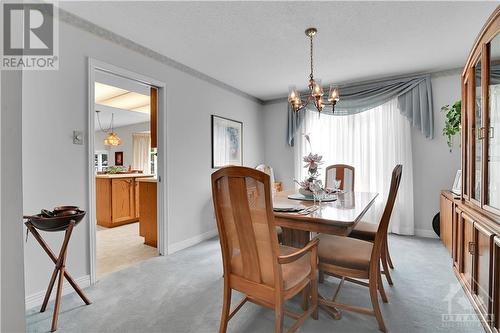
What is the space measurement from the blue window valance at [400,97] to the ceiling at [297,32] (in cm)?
24

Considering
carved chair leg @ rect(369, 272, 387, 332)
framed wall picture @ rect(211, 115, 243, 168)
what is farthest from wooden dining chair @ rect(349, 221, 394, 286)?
framed wall picture @ rect(211, 115, 243, 168)

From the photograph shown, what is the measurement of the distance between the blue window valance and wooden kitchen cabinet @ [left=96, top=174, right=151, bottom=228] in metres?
3.92

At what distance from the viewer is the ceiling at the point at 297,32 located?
6.77ft

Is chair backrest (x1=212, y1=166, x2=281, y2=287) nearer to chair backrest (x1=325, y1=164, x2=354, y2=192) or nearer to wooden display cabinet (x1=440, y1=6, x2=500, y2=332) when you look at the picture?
wooden display cabinet (x1=440, y1=6, x2=500, y2=332)

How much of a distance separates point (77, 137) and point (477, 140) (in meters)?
3.22

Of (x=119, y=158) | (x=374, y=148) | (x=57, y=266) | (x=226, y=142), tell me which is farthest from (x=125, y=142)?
(x=374, y=148)

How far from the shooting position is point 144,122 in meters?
7.75

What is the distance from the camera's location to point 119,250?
10.5 feet

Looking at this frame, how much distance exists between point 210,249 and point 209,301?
1219 mm

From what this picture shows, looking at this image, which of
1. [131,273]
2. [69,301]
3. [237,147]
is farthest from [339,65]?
[69,301]

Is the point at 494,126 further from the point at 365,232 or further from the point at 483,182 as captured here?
the point at 365,232

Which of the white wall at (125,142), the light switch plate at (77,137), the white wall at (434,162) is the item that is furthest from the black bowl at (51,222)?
the white wall at (125,142)

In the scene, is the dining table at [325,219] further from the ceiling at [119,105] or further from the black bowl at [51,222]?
the ceiling at [119,105]

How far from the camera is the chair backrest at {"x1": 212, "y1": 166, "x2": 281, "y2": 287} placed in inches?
50.1
